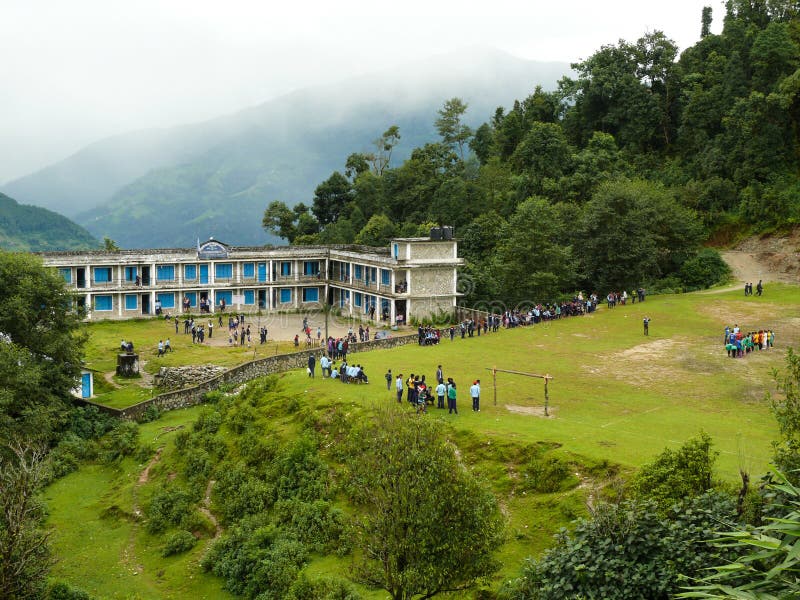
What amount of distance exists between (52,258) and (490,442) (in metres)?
42.0

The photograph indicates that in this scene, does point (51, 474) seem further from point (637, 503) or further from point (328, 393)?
point (637, 503)

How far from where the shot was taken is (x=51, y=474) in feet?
102

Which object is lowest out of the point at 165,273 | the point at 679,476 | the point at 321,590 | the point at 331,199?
the point at 321,590

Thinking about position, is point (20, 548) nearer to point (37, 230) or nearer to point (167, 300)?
point (167, 300)

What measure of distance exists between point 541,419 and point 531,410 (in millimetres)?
1263

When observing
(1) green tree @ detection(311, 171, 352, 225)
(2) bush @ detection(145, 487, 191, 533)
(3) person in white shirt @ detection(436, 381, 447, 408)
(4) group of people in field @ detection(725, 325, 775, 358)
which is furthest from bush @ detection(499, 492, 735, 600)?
(1) green tree @ detection(311, 171, 352, 225)

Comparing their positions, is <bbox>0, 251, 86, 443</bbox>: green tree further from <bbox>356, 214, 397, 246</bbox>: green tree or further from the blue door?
<bbox>356, 214, 397, 246</bbox>: green tree

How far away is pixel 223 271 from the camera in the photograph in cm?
6128

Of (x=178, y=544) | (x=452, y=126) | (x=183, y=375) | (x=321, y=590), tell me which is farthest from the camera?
(x=452, y=126)

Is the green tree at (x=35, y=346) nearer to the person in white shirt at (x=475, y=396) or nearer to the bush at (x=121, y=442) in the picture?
the bush at (x=121, y=442)

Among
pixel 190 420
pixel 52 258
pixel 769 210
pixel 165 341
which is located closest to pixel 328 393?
pixel 190 420

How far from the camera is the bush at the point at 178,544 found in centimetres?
2591

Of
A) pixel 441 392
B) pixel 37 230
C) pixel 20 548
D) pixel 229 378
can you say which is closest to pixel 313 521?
pixel 441 392

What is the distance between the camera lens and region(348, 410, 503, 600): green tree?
1603 cm
